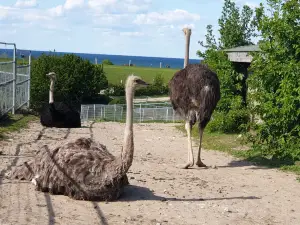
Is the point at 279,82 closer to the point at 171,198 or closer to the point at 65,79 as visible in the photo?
the point at 171,198

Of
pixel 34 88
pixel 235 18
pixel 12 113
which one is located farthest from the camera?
pixel 34 88

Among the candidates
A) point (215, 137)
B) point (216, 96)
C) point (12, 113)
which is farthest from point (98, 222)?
point (12, 113)

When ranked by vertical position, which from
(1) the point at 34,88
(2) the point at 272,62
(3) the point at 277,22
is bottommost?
(1) the point at 34,88

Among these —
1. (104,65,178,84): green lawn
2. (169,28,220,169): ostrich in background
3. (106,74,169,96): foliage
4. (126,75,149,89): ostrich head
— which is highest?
(126,75,149,89): ostrich head

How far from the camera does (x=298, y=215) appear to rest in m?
6.53

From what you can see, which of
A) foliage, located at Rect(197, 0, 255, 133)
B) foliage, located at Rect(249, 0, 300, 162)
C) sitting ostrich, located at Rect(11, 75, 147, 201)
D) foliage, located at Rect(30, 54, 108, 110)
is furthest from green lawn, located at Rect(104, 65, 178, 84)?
sitting ostrich, located at Rect(11, 75, 147, 201)

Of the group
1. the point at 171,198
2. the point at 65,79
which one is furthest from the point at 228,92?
the point at 65,79

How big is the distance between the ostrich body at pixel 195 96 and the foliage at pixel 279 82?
174 cm

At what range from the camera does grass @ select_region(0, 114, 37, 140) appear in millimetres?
11700

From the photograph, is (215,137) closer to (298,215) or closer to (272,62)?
(272,62)

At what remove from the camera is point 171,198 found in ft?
22.2

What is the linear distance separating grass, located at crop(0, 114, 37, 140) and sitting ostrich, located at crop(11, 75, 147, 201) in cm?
425

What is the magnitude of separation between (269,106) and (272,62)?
838mm

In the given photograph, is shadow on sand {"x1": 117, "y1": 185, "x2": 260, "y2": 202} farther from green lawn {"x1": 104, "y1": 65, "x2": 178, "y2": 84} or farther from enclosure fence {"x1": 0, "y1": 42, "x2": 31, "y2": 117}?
green lawn {"x1": 104, "y1": 65, "x2": 178, "y2": 84}
